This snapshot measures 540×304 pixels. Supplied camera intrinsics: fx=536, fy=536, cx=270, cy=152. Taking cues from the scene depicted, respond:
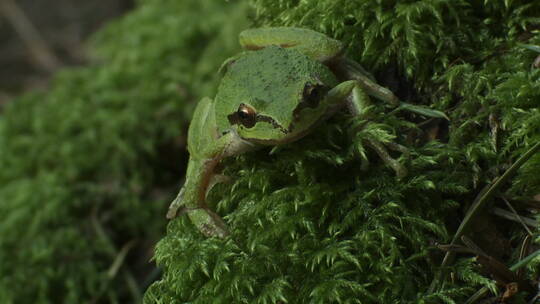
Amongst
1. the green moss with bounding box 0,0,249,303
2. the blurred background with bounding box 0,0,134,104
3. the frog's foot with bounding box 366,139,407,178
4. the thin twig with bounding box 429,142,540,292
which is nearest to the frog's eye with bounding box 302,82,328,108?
the frog's foot with bounding box 366,139,407,178

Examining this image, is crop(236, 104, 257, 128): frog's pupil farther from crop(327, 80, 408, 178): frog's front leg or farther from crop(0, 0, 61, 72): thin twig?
crop(0, 0, 61, 72): thin twig

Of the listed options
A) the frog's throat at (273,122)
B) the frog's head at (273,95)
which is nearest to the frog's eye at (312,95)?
the frog's head at (273,95)

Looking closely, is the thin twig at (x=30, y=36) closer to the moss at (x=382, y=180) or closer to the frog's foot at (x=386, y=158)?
the moss at (x=382, y=180)

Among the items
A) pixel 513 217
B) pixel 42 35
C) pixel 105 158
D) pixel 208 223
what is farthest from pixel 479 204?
pixel 42 35

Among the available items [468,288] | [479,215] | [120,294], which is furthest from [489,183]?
[120,294]

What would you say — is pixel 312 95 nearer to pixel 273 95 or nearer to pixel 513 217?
pixel 273 95

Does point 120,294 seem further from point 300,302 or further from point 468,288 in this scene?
point 468,288
